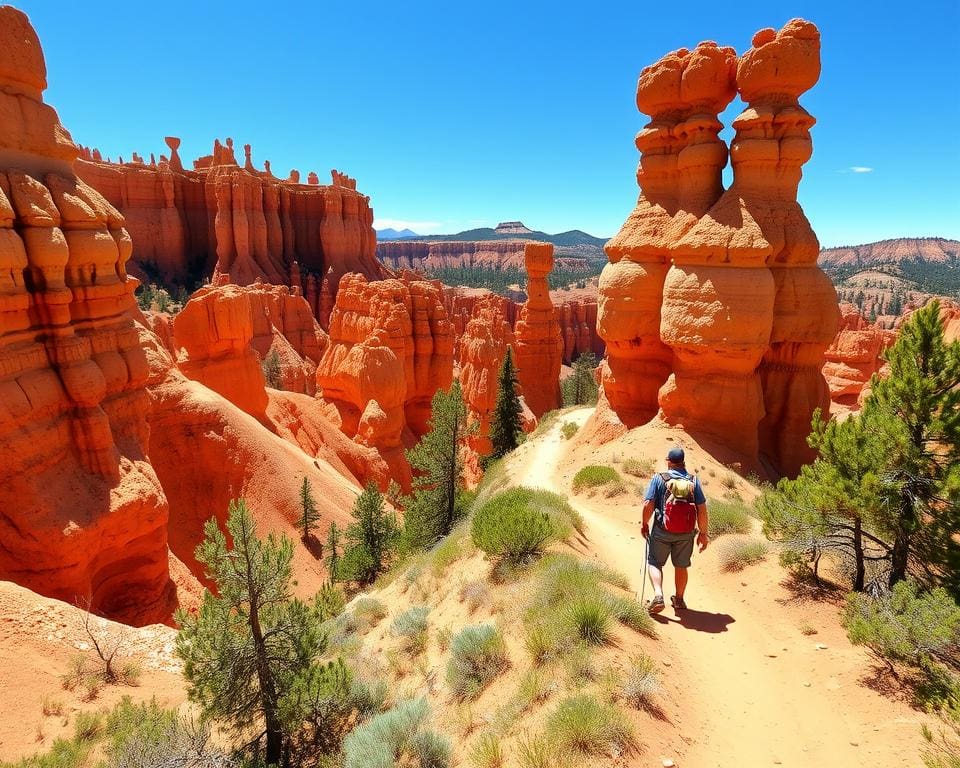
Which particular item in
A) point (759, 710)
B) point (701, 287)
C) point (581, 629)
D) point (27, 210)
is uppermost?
point (27, 210)

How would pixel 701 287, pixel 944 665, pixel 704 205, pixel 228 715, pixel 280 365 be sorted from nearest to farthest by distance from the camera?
pixel 944 665
pixel 228 715
pixel 701 287
pixel 704 205
pixel 280 365

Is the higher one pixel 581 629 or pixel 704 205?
pixel 704 205

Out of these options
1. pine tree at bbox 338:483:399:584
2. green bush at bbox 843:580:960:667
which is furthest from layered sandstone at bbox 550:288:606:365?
green bush at bbox 843:580:960:667

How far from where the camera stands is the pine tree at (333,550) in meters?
15.8

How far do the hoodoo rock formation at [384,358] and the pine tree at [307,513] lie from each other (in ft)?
22.0

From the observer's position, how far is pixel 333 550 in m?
16.5

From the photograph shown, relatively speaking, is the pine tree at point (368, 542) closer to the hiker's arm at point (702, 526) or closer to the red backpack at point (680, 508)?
the red backpack at point (680, 508)

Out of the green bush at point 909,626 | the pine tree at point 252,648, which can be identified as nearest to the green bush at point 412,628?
the pine tree at point 252,648

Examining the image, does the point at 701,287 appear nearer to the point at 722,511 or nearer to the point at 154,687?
the point at 722,511

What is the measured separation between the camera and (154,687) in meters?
8.02

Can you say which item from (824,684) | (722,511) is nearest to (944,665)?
(824,684)

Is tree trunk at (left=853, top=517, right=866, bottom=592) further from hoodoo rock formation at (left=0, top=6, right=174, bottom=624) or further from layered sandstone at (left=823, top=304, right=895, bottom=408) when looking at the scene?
layered sandstone at (left=823, top=304, right=895, bottom=408)

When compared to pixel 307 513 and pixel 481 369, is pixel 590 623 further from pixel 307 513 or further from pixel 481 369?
pixel 481 369

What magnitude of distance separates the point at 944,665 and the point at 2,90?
1609 cm
